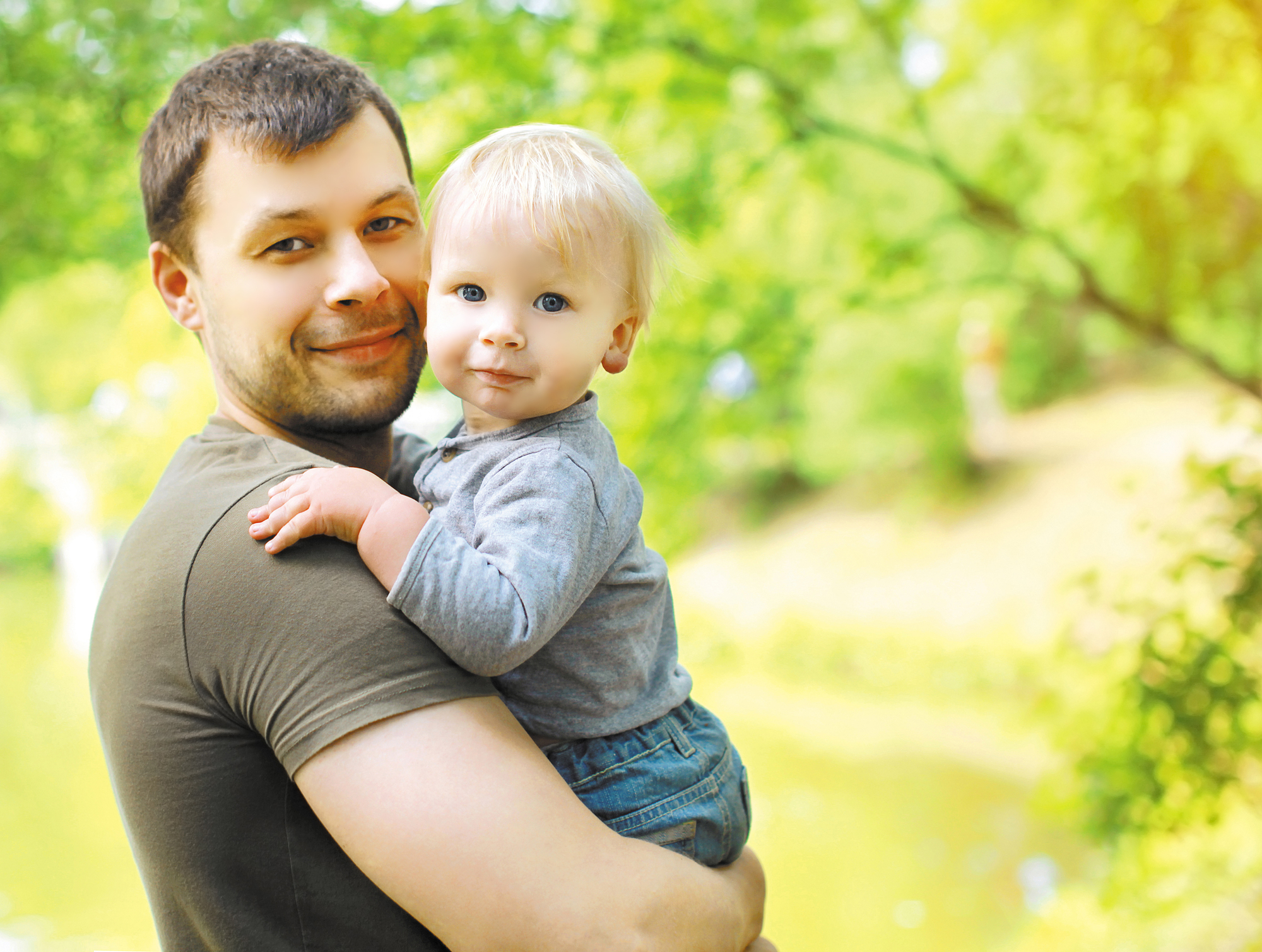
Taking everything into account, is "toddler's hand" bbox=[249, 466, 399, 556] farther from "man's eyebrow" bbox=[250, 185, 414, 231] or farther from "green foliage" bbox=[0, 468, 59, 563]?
"green foliage" bbox=[0, 468, 59, 563]

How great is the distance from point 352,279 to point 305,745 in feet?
2.13

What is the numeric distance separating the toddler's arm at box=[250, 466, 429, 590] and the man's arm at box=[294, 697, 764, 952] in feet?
0.58

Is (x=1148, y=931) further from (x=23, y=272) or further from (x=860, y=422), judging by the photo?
(x=860, y=422)

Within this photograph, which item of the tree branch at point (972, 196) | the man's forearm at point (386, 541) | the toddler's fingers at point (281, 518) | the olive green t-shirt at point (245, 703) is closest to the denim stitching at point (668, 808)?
the olive green t-shirt at point (245, 703)

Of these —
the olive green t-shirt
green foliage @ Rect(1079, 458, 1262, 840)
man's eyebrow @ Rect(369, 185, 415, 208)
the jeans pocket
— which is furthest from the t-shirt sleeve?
green foliage @ Rect(1079, 458, 1262, 840)

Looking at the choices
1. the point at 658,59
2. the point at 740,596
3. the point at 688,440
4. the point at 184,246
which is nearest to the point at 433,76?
the point at 658,59

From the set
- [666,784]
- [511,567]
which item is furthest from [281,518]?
[666,784]

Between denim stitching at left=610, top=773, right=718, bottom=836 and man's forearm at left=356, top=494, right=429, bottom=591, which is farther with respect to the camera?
denim stitching at left=610, top=773, right=718, bottom=836

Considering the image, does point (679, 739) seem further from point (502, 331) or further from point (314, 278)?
point (314, 278)

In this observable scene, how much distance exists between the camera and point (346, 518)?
1.09 meters

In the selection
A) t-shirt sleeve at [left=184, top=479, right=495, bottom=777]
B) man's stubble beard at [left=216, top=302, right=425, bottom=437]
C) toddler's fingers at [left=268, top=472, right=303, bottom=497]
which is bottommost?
t-shirt sleeve at [left=184, top=479, right=495, bottom=777]

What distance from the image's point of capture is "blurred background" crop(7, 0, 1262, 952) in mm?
3998

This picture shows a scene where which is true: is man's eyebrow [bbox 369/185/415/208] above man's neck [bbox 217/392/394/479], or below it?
above

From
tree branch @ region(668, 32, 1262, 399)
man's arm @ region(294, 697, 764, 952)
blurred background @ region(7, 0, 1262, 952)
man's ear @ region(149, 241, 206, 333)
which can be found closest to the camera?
man's arm @ region(294, 697, 764, 952)
